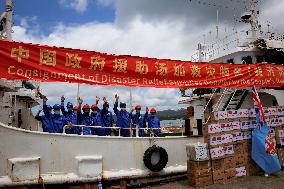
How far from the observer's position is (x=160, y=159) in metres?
9.47

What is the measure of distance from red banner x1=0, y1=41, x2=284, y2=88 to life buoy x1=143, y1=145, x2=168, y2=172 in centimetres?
207

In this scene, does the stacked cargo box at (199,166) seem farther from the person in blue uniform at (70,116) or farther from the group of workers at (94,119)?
the person in blue uniform at (70,116)

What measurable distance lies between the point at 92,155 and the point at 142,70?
2.98m

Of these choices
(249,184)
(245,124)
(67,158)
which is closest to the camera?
(67,158)

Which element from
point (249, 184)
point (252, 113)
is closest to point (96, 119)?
point (249, 184)

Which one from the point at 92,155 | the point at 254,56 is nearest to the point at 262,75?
the point at 254,56

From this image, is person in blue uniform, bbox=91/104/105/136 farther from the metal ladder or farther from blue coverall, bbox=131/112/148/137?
the metal ladder

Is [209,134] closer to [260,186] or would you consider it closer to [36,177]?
[260,186]

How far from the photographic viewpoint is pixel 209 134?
9.02m

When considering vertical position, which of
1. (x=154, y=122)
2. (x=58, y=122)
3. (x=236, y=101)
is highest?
(x=236, y=101)

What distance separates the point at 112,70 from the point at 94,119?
7.01ft

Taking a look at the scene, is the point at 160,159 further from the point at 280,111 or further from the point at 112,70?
the point at 280,111

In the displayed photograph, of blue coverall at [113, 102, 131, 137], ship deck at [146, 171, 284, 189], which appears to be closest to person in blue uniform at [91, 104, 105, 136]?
blue coverall at [113, 102, 131, 137]

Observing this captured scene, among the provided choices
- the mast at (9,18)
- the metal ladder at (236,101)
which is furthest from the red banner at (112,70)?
the mast at (9,18)
